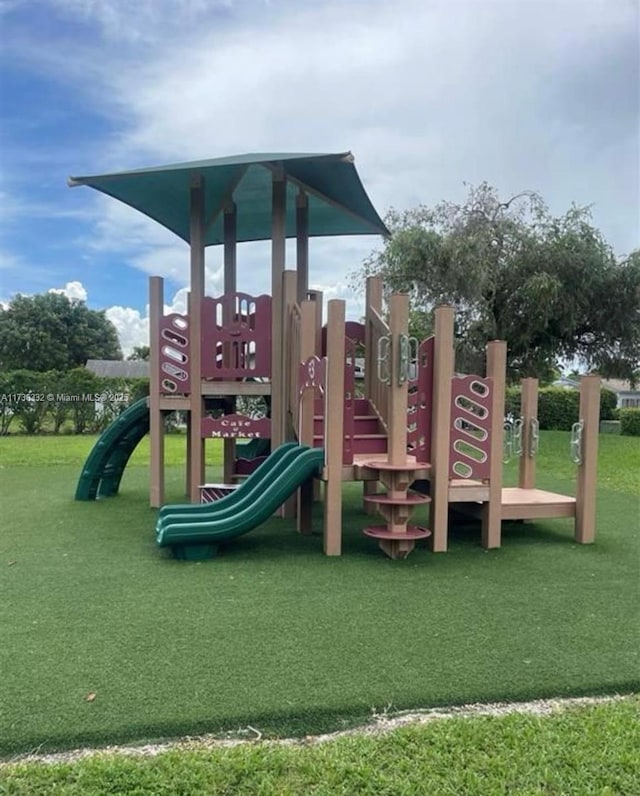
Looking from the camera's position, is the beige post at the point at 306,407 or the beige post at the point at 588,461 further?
the beige post at the point at 306,407

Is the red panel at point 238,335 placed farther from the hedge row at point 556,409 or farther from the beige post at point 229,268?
the hedge row at point 556,409

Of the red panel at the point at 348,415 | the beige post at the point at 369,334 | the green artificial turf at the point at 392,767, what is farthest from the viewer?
the beige post at the point at 369,334

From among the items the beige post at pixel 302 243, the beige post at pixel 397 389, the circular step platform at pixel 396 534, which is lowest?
the circular step platform at pixel 396 534

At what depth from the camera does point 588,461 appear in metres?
5.66

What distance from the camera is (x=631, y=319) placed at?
16.3m

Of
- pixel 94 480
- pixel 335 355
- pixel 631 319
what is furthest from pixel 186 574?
pixel 631 319

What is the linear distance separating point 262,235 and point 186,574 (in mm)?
6651

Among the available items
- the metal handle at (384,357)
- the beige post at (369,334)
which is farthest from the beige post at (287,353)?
the metal handle at (384,357)

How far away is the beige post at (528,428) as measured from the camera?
21.3 ft

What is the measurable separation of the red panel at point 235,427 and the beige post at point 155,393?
2.28 ft

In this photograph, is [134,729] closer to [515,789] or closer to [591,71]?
[515,789]

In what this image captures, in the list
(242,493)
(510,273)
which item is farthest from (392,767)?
(510,273)

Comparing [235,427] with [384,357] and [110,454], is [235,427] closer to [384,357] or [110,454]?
[110,454]

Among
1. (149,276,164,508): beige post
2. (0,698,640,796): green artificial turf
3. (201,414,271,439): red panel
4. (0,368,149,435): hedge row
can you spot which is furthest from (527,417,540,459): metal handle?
(0,368,149,435): hedge row
